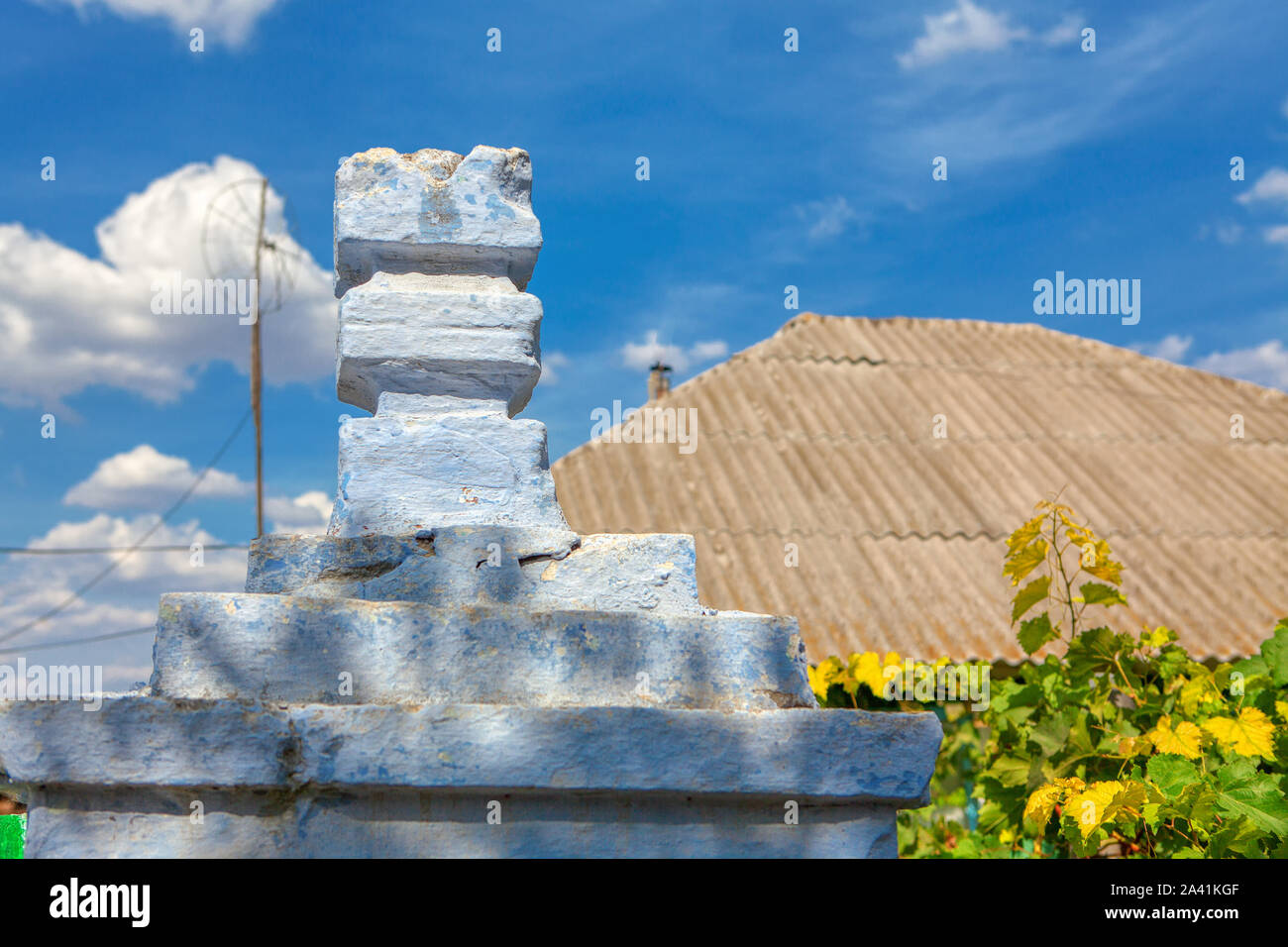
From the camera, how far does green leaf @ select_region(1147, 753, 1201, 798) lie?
253 centimetres

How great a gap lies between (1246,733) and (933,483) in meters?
6.00

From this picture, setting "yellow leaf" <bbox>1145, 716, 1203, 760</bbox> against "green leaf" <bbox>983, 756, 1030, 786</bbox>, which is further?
"green leaf" <bbox>983, 756, 1030, 786</bbox>

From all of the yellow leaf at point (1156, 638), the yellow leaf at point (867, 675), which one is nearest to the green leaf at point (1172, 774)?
the yellow leaf at point (1156, 638)

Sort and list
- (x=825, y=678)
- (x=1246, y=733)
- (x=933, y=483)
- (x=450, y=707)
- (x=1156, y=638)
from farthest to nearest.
Answer: (x=933, y=483)
(x=825, y=678)
(x=1156, y=638)
(x=1246, y=733)
(x=450, y=707)

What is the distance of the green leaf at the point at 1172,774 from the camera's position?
2.53 m

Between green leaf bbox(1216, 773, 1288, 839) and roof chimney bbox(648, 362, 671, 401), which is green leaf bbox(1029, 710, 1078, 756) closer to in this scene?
green leaf bbox(1216, 773, 1288, 839)

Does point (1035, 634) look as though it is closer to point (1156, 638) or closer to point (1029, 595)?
point (1029, 595)

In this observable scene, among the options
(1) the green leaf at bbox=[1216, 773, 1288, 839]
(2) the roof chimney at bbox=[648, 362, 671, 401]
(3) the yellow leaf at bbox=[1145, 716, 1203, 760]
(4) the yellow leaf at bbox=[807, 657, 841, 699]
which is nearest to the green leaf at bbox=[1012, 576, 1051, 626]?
(3) the yellow leaf at bbox=[1145, 716, 1203, 760]

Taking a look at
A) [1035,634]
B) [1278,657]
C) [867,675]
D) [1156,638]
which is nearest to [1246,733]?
[1278,657]

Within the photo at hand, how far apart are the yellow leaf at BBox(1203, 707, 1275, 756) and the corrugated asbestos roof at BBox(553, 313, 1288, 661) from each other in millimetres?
4065

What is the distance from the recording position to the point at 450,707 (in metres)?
1.86

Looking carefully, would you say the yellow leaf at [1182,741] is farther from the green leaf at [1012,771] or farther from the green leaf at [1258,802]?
the green leaf at [1012,771]

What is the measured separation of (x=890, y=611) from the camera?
7348 millimetres
